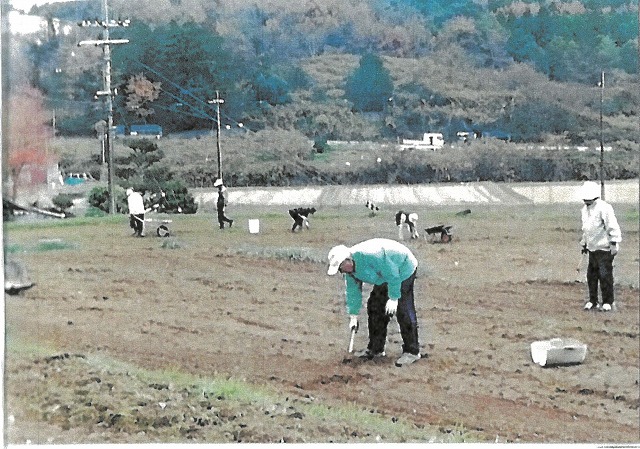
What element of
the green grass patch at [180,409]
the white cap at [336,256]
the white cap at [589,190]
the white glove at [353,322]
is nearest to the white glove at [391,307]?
the white glove at [353,322]

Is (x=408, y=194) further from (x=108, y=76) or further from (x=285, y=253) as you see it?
(x=108, y=76)

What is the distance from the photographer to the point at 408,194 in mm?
3139

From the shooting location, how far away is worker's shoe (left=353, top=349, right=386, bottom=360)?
3039mm

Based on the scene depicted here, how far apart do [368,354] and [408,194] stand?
606mm

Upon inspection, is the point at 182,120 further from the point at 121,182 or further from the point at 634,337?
the point at 634,337

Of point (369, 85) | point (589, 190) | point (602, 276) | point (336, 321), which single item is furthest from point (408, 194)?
point (602, 276)

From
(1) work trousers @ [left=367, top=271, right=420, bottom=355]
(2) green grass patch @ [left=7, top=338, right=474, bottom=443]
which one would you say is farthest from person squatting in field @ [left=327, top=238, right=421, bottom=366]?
(2) green grass patch @ [left=7, top=338, right=474, bottom=443]

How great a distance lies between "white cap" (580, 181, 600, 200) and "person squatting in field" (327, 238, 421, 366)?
0.67 metres

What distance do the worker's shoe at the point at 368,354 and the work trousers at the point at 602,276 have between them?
31.1 inches

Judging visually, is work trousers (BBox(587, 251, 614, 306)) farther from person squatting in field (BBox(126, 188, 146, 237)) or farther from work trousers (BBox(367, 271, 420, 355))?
person squatting in field (BBox(126, 188, 146, 237))

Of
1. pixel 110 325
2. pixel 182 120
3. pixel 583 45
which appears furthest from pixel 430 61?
pixel 110 325

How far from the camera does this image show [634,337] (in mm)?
3018

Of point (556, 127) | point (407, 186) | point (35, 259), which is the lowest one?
point (35, 259)

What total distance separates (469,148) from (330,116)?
1.75ft
